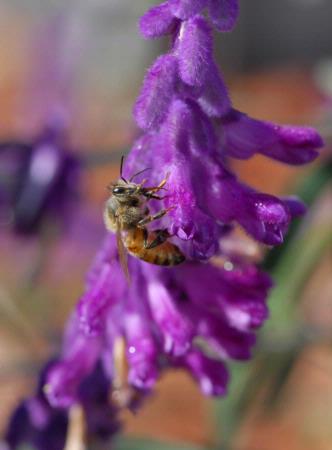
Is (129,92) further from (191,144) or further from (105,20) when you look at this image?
(191,144)

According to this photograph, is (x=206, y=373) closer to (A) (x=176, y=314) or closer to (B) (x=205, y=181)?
(A) (x=176, y=314)

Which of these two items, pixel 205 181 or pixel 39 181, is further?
pixel 39 181

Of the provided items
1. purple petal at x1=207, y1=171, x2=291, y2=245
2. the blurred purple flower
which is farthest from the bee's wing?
the blurred purple flower

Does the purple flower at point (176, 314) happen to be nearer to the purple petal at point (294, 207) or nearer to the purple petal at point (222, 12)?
the purple petal at point (294, 207)

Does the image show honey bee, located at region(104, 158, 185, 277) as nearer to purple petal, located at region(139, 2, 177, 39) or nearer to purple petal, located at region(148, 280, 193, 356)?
purple petal, located at region(148, 280, 193, 356)

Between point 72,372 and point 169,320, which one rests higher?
point 169,320

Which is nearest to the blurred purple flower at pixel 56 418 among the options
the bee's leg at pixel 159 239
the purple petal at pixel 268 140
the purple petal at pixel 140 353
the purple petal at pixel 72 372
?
the purple petal at pixel 72 372

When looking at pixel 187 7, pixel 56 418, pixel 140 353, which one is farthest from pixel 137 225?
pixel 56 418
